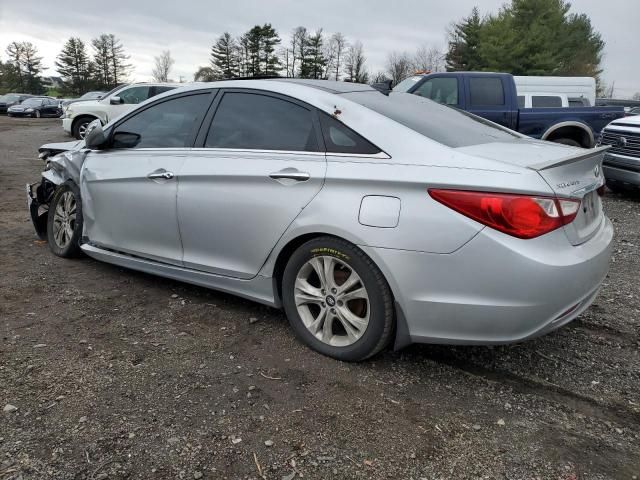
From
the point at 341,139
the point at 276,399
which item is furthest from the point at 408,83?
the point at 276,399

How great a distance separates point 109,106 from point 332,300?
14.1 meters

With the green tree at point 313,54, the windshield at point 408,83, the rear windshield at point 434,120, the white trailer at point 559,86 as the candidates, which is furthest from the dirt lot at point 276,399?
the green tree at point 313,54

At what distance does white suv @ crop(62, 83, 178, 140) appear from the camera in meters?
14.9

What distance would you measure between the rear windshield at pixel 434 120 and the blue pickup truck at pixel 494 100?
640cm

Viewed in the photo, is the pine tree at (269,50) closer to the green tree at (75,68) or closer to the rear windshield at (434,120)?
the green tree at (75,68)

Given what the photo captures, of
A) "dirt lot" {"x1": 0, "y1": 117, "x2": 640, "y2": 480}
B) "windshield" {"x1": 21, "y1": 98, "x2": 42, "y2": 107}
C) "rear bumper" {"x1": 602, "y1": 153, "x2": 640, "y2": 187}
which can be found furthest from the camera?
"windshield" {"x1": 21, "y1": 98, "x2": 42, "y2": 107}

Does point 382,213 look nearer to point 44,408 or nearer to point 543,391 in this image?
point 543,391

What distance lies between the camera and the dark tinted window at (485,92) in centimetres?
982

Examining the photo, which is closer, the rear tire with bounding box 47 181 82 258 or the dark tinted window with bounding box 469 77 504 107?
the rear tire with bounding box 47 181 82 258

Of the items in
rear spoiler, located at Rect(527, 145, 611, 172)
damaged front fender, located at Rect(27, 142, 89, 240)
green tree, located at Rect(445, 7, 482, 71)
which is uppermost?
green tree, located at Rect(445, 7, 482, 71)

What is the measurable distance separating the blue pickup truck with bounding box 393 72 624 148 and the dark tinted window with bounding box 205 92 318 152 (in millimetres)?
6840

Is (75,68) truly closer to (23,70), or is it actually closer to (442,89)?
(23,70)

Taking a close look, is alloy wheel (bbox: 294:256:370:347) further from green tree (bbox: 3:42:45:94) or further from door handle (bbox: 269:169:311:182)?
green tree (bbox: 3:42:45:94)

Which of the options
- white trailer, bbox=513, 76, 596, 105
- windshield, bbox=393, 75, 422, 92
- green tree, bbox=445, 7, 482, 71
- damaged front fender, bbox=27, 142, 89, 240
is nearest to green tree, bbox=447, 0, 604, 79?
green tree, bbox=445, 7, 482, 71
